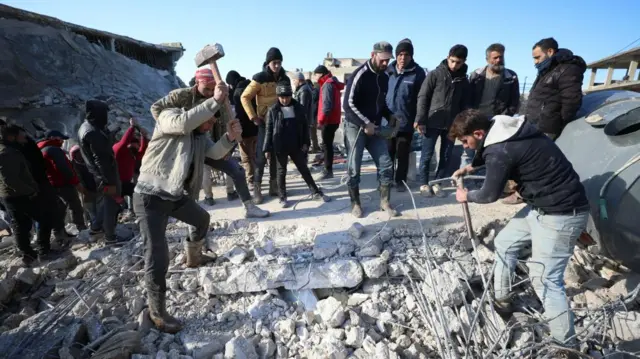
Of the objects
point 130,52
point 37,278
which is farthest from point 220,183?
point 130,52

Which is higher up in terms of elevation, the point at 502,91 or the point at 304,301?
the point at 502,91

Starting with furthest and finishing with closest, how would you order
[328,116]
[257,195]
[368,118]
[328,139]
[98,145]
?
[328,139] < [328,116] < [257,195] < [368,118] < [98,145]

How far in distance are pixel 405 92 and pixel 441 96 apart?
0.47 metres

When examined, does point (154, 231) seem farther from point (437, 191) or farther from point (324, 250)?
point (437, 191)

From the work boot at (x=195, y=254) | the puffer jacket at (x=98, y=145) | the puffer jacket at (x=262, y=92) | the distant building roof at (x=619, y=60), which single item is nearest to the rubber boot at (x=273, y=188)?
the puffer jacket at (x=262, y=92)

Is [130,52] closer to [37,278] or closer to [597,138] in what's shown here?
[37,278]

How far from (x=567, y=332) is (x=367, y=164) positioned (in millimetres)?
4916

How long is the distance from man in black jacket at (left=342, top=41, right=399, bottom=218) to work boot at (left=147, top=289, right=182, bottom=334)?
218cm

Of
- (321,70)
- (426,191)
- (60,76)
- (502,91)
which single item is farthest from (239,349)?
(60,76)

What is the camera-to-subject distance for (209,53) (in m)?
2.68

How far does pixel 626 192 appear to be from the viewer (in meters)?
2.66

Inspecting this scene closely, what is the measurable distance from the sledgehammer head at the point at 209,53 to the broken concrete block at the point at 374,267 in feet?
7.45

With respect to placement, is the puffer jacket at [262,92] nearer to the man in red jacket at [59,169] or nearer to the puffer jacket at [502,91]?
the man in red jacket at [59,169]

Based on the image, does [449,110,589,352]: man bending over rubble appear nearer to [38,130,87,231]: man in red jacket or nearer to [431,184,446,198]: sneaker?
[431,184,446,198]: sneaker
